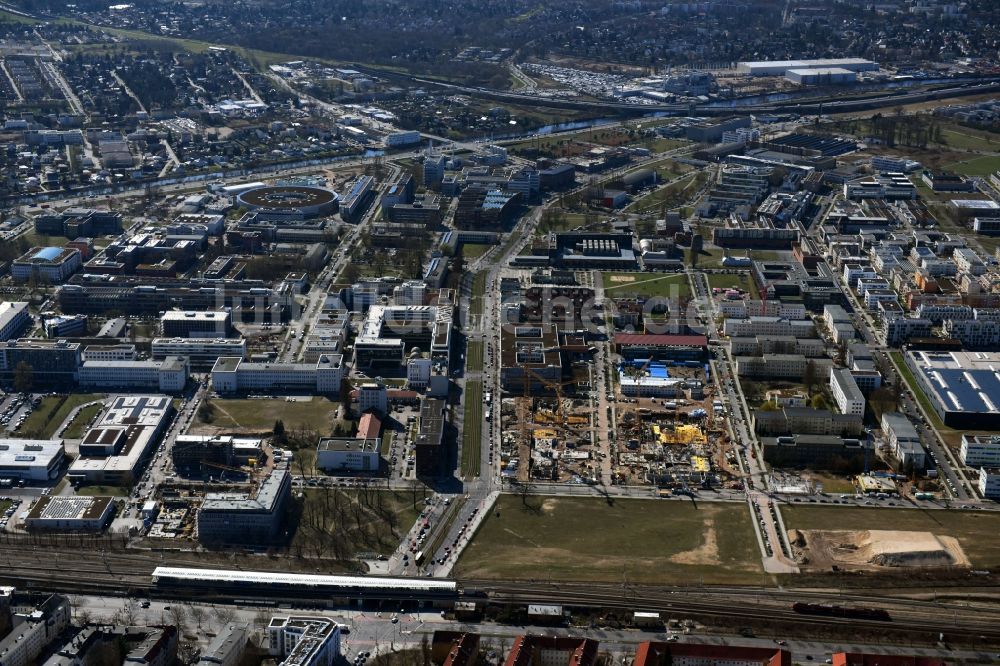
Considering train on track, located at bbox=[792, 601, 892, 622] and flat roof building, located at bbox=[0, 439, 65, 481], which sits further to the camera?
flat roof building, located at bbox=[0, 439, 65, 481]

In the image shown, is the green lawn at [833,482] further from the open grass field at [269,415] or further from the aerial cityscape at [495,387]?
the open grass field at [269,415]

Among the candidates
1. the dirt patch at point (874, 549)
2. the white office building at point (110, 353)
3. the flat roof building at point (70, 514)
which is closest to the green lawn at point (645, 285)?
the dirt patch at point (874, 549)

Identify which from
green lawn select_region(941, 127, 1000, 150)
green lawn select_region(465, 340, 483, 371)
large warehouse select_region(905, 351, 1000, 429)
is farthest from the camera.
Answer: green lawn select_region(941, 127, 1000, 150)

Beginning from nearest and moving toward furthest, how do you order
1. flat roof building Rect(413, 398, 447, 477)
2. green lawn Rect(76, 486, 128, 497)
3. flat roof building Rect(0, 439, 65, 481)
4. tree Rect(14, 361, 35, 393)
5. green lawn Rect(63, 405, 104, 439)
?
green lawn Rect(76, 486, 128, 497)
flat roof building Rect(0, 439, 65, 481)
flat roof building Rect(413, 398, 447, 477)
green lawn Rect(63, 405, 104, 439)
tree Rect(14, 361, 35, 393)

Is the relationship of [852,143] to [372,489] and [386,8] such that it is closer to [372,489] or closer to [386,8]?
[372,489]

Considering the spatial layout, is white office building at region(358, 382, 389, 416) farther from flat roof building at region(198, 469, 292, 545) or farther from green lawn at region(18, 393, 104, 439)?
green lawn at region(18, 393, 104, 439)

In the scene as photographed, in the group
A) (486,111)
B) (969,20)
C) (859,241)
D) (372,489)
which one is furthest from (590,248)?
(969,20)

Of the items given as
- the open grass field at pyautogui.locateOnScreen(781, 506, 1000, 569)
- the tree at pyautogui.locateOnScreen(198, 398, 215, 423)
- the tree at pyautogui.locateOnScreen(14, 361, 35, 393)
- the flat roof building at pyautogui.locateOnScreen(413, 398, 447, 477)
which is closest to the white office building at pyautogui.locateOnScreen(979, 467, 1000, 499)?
A: the open grass field at pyautogui.locateOnScreen(781, 506, 1000, 569)

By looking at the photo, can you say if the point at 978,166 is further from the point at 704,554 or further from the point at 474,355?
the point at 704,554
